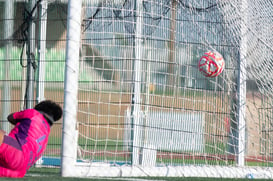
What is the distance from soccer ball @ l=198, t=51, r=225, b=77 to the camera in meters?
6.29

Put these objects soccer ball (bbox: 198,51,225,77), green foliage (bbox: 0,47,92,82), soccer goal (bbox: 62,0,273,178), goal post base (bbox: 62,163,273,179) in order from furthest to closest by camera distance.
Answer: green foliage (bbox: 0,47,92,82) < soccer goal (bbox: 62,0,273,178) < soccer ball (bbox: 198,51,225,77) < goal post base (bbox: 62,163,273,179)

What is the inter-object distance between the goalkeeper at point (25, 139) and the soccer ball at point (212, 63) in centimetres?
200

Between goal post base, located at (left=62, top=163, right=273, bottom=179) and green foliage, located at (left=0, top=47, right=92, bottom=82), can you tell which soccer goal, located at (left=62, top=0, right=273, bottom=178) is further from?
green foliage, located at (left=0, top=47, right=92, bottom=82)

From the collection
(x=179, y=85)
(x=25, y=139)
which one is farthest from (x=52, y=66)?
(x=25, y=139)

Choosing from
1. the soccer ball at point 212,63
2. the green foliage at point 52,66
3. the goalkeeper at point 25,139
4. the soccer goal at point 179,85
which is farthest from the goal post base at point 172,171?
the green foliage at point 52,66

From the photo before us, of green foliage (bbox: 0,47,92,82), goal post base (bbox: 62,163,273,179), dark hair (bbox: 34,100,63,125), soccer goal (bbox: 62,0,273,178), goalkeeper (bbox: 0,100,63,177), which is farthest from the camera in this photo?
green foliage (bbox: 0,47,92,82)

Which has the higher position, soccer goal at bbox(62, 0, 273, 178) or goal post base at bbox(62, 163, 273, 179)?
soccer goal at bbox(62, 0, 273, 178)

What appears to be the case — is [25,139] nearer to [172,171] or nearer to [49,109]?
[49,109]

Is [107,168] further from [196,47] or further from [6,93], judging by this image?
[6,93]

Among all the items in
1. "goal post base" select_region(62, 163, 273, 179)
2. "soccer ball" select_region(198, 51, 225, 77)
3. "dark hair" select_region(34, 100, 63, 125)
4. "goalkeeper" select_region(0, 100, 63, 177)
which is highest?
"soccer ball" select_region(198, 51, 225, 77)

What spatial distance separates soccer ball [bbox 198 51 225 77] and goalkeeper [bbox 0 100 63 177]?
6.55ft

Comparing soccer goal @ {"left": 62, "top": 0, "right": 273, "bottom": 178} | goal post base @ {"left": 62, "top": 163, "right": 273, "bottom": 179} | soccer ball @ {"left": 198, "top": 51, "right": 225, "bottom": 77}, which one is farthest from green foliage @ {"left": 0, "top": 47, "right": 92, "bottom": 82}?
soccer ball @ {"left": 198, "top": 51, "right": 225, "bottom": 77}

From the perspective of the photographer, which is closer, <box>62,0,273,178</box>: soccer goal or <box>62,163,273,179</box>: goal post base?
<box>62,163,273,179</box>: goal post base

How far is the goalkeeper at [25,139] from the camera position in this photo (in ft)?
16.2
